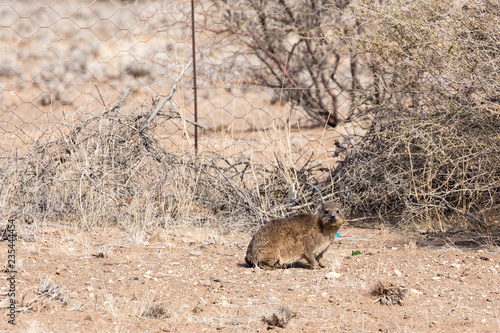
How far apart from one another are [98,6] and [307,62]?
644 inches

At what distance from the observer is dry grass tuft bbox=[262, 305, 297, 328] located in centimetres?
345

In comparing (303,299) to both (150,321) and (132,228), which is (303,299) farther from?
(132,228)

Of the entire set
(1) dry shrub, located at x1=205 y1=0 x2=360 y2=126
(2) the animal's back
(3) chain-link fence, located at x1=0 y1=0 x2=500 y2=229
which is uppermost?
(1) dry shrub, located at x1=205 y1=0 x2=360 y2=126

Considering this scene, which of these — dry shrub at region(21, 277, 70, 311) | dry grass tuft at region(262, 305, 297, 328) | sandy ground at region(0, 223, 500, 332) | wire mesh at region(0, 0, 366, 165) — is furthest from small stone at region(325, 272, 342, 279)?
dry shrub at region(21, 277, 70, 311)

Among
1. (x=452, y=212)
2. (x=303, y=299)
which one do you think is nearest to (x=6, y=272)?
(x=303, y=299)

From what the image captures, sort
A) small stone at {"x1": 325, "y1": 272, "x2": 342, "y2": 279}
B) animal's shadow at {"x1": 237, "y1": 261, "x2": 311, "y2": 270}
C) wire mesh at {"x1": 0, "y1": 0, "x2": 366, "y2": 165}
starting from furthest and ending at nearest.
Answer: wire mesh at {"x1": 0, "y1": 0, "x2": 366, "y2": 165} → animal's shadow at {"x1": 237, "y1": 261, "x2": 311, "y2": 270} → small stone at {"x1": 325, "y1": 272, "x2": 342, "y2": 279}

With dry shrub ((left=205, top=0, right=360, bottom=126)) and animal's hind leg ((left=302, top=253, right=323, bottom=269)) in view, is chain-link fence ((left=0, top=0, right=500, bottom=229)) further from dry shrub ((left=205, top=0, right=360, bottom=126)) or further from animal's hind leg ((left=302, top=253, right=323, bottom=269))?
dry shrub ((left=205, top=0, right=360, bottom=126))

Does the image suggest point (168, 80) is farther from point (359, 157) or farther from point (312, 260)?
point (312, 260)

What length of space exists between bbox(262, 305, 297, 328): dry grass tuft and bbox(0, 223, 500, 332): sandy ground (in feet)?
0.13

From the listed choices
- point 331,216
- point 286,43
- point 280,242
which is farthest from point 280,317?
point 286,43

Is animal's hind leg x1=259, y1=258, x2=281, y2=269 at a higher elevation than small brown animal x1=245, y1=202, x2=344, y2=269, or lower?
lower

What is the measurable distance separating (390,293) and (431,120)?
2.00 metres

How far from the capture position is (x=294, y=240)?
4648 millimetres

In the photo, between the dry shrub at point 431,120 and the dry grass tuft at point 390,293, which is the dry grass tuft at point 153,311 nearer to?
the dry grass tuft at point 390,293
